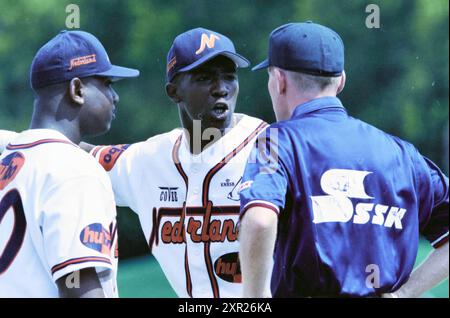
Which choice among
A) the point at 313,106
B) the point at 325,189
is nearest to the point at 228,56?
the point at 313,106

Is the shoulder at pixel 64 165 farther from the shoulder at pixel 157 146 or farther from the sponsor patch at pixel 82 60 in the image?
the shoulder at pixel 157 146

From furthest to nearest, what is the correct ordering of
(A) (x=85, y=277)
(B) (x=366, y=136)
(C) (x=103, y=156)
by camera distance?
(C) (x=103, y=156) < (B) (x=366, y=136) < (A) (x=85, y=277)

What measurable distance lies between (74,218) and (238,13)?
259 inches

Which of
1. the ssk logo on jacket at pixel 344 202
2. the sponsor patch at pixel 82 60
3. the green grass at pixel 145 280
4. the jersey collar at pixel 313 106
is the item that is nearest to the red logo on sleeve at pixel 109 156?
the sponsor patch at pixel 82 60

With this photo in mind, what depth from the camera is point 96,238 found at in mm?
3248

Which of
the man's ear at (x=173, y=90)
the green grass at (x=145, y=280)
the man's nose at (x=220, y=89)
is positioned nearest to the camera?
the man's nose at (x=220, y=89)

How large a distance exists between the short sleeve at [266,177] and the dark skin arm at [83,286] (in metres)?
0.53

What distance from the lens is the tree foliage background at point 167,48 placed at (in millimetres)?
8961

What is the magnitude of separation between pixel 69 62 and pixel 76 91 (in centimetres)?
11

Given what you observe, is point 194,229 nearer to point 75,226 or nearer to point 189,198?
point 189,198

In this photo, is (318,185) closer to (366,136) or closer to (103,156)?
(366,136)

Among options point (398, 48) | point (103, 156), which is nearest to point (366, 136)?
point (103, 156)

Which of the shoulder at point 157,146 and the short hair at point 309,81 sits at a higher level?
the short hair at point 309,81

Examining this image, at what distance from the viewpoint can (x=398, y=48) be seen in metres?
10.8
